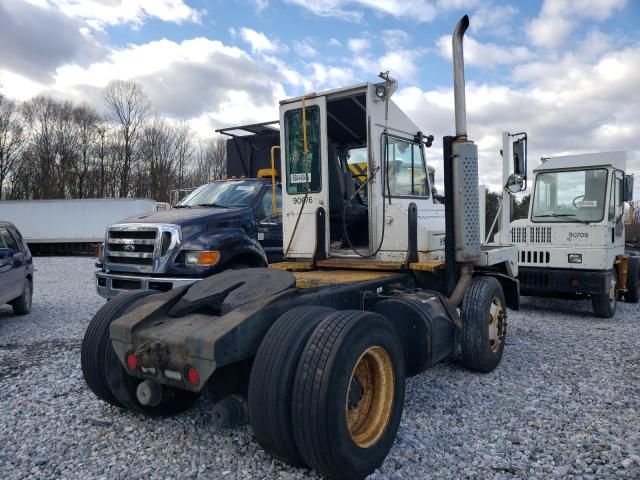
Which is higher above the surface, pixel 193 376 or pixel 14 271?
pixel 14 271

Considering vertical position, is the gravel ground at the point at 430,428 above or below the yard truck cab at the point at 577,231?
below

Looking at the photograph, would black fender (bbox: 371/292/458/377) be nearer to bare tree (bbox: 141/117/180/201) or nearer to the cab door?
the cab door

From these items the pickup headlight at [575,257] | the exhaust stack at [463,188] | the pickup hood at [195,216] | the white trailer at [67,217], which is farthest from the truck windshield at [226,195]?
the white trailer at [67,217]

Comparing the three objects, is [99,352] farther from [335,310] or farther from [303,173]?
[303,173]

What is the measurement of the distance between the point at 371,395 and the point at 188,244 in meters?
4.04

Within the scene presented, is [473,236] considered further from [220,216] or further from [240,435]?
[220,216]

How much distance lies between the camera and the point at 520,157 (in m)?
6.03

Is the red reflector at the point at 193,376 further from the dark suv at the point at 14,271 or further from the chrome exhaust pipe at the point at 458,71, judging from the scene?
the dark suv at the point at 14,271

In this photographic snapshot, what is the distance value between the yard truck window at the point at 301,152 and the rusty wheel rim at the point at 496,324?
8.14ft

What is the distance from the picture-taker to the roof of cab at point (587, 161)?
9266 mm

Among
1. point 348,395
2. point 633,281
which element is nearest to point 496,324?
point 348,395

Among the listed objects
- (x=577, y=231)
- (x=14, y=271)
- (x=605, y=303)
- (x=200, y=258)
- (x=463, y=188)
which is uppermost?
(x=463, y=188)

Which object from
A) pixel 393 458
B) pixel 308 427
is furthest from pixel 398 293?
pixel 308 427

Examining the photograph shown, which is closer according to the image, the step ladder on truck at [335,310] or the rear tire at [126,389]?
the step ladder on truck at [335,310]
